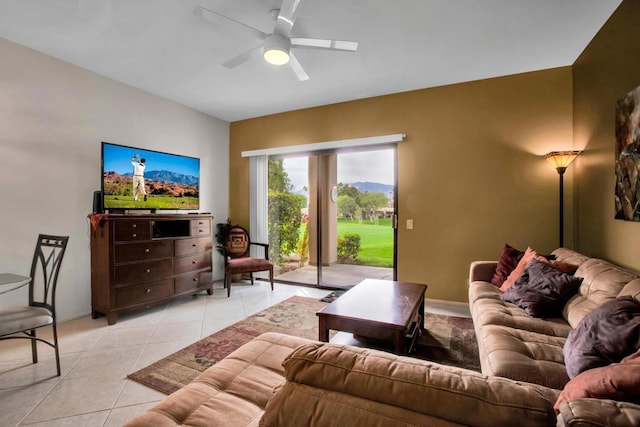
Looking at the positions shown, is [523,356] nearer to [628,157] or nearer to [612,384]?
[612,384]

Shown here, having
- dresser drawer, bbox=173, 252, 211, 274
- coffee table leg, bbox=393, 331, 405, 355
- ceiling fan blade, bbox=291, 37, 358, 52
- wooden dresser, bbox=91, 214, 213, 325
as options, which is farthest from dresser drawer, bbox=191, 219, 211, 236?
coffee table leg, bbox=393, 331, 405, 355

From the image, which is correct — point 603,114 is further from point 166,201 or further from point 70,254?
point 70,254

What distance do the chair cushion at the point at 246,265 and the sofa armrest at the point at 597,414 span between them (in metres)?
3.96

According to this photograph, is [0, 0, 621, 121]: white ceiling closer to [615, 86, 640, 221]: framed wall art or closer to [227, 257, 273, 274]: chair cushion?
[615, 86, 640, 221]: framed wall art

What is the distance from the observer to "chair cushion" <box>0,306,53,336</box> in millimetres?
1937

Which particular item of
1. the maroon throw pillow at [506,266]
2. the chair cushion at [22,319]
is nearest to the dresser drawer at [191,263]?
the chair cushion at [22,319]

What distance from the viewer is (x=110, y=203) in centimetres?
336

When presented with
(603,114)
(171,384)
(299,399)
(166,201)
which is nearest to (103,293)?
(166,201)

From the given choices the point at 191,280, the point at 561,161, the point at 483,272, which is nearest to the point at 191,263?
the point at 191,280

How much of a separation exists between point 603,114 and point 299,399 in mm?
3427

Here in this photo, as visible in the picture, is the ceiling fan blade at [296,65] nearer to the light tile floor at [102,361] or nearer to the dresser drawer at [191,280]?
the light tile floor at [102,361]

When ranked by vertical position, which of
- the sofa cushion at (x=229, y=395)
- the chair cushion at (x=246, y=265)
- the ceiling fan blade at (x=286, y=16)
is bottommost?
the chair cushion at (x=246, y=265)

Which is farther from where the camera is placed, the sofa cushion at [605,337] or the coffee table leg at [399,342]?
the coffee table leg at [399,342]

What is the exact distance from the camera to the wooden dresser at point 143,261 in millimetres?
3129
